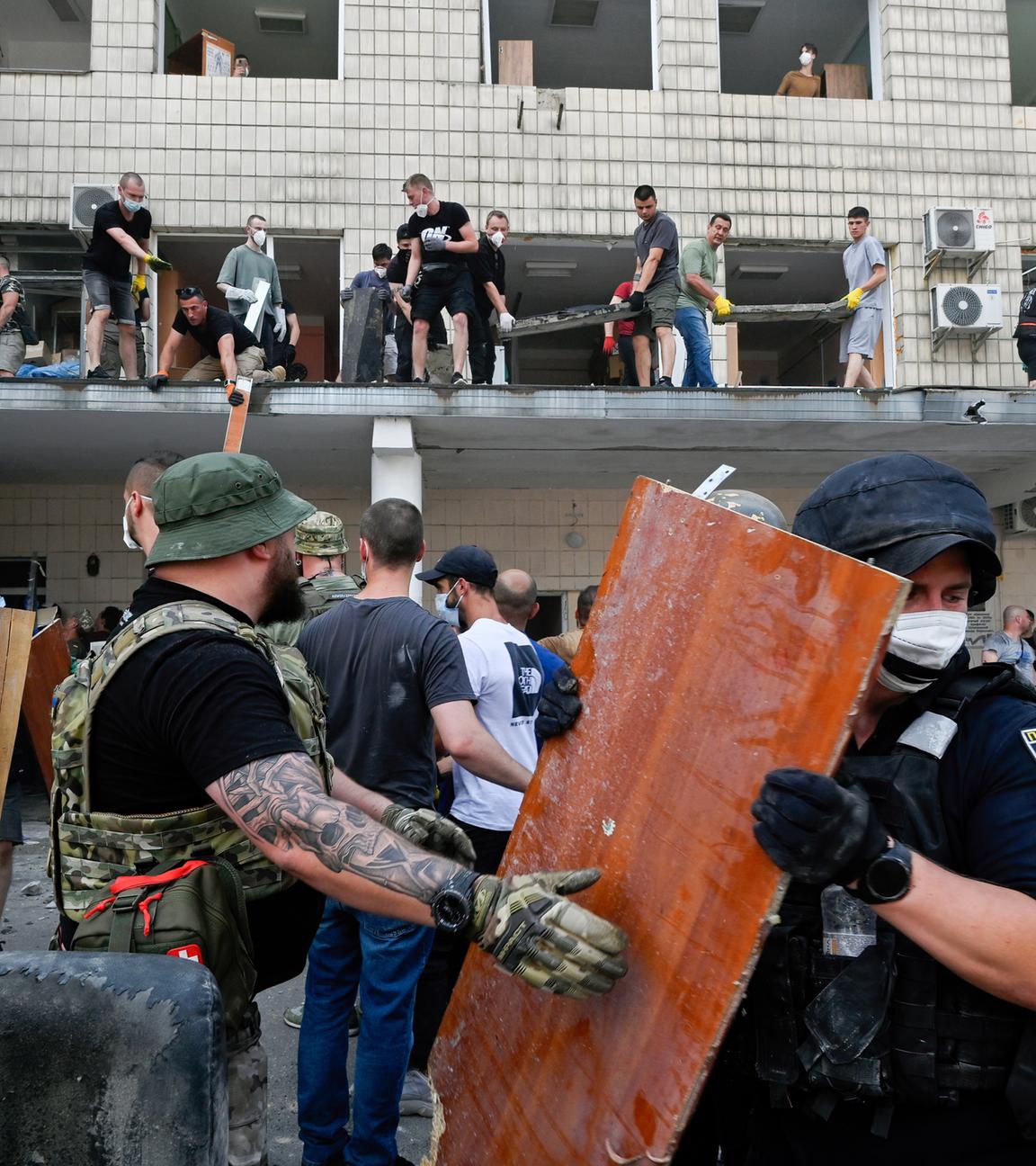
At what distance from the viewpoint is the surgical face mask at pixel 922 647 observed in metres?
1.51

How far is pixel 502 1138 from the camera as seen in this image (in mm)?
1731

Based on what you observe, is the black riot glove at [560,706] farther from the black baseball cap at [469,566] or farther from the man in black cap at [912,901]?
the black baseball cap at [469,566]

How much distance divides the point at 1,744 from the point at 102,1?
10440mm

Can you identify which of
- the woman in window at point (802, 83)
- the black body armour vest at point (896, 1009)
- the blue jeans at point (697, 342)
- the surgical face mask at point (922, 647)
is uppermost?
the woman in window at point (802, 83)

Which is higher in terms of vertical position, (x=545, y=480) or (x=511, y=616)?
(x=545, y=480)

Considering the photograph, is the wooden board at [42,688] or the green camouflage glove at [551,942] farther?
the wooden board at [42,688]

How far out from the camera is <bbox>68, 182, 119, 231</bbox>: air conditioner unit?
1076 cm

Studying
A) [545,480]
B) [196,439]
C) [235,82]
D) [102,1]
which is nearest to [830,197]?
[545,480]

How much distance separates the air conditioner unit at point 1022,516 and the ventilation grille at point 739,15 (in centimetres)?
707

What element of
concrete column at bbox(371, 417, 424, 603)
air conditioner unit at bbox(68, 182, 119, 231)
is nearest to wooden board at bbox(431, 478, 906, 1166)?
concrete column at bbox(371, 417, 424, 603)

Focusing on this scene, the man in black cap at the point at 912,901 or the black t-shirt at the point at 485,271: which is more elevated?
the black t-shirt at the point at 485,271

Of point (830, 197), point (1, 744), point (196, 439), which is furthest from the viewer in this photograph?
point (830, 197)

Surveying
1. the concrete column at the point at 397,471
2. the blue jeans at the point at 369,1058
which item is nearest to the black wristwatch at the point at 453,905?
the blue jeans at the point at 369,1058

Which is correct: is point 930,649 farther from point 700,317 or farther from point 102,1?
point 102,1
